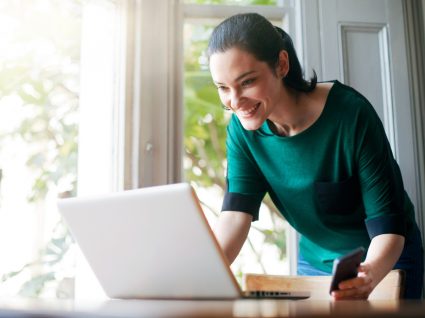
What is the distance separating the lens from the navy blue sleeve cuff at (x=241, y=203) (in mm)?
1781

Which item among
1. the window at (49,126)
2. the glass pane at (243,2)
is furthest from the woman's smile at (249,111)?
the glass pane at (243,2)

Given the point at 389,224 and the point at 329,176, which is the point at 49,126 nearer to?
the point at 329,176

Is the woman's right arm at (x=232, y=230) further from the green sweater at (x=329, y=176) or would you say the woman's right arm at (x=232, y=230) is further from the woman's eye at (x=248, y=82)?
the woman's eye at (x=248, y=82)

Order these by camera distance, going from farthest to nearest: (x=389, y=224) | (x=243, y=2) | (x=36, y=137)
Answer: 1. (x=243, y=2)
2. (x=36, y=137)
3. (x=389, y=224)

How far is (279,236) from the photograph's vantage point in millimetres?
2740

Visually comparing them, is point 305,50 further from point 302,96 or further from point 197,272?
point 197,272

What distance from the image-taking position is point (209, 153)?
2.71 meters

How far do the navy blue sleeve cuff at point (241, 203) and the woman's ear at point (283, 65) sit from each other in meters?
0.36

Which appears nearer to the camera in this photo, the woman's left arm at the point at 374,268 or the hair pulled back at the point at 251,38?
the woman's left arm at the point at 374,268

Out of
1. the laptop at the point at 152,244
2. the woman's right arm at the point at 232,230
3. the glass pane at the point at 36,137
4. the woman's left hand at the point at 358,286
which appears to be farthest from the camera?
the glass pane at the point at 36,137

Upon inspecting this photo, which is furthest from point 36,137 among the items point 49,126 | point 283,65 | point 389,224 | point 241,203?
point 389,224

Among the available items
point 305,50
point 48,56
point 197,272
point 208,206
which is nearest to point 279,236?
point 208,206

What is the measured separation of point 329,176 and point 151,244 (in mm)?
751

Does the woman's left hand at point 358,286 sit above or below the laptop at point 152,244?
below
